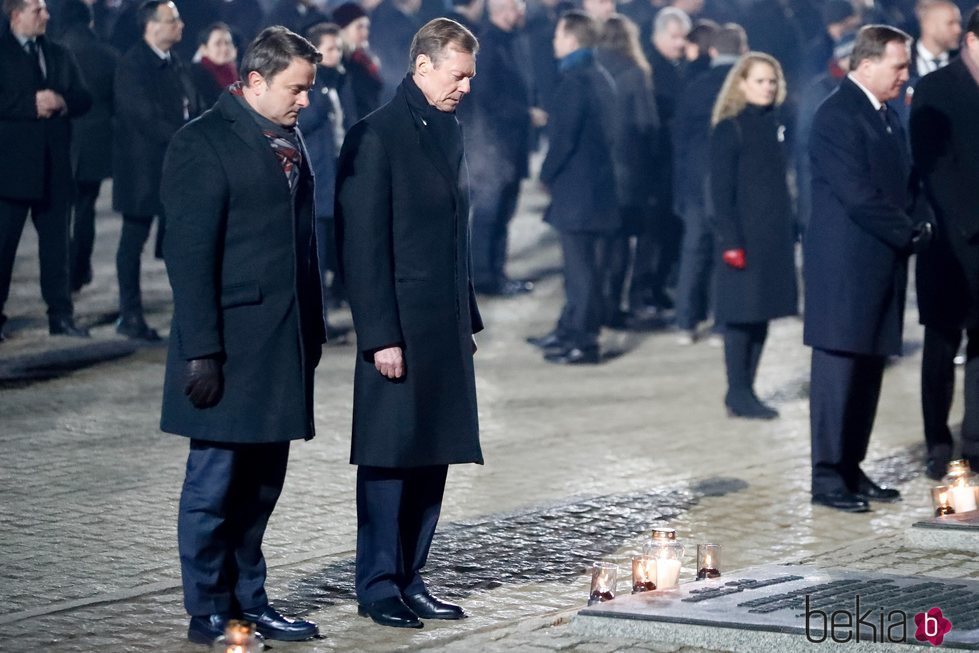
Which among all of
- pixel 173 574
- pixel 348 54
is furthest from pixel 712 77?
pixel 173 574

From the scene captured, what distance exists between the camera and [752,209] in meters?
10.3

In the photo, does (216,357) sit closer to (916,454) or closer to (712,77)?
(916,454)

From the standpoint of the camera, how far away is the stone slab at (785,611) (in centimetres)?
541

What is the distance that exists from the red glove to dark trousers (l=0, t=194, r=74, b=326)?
4.20m

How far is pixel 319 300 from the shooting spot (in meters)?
5.96

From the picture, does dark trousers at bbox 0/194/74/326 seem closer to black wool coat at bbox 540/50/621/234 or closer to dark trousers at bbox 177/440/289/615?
black wool coat at bbox 540/50/621/234

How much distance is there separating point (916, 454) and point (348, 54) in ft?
17.6

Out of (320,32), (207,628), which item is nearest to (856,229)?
(207,628)

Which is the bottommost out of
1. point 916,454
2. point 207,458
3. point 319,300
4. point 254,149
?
point 916,454

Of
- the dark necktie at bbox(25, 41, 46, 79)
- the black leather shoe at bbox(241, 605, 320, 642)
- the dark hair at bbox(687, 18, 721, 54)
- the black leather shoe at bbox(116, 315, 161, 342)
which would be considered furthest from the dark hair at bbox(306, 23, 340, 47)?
the black leather shoe at bbox(241, 605, 320, 642)

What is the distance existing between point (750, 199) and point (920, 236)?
7.90 ft

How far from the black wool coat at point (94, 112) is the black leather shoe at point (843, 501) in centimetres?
587

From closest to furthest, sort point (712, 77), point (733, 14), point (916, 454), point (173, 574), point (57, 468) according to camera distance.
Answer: point (173, 574) → point (57, 468) → point (916, 454) → point (712, 77) → point (733, 14)

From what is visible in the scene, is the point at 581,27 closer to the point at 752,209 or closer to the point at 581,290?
the point at 581,290
